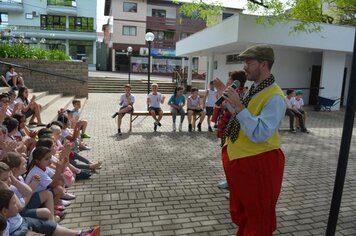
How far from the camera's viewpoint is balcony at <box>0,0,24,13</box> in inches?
1542

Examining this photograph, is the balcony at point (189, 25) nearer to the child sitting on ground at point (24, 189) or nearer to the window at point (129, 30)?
the window at point (129, 30)

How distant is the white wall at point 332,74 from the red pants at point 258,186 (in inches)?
634

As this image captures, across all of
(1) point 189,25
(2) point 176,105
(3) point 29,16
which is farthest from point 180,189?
(3) point 29,16

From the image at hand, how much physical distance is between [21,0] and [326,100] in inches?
1496

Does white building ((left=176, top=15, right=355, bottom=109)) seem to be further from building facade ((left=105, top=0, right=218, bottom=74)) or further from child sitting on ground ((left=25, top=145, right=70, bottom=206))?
building facade ((left=105, top=0, right=218, bottom=74))

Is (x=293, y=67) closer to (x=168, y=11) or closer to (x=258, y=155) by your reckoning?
(x=258, y=155)

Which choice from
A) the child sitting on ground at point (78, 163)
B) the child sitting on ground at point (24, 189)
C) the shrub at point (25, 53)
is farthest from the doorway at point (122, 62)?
the child sitting on ground at point (24, 189)

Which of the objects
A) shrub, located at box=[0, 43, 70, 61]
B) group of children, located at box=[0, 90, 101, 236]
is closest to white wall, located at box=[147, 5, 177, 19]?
shrub, located at box=[0, 43, 70, 61]

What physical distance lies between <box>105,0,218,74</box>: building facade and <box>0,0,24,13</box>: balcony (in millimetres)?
11063

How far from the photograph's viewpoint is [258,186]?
265cm

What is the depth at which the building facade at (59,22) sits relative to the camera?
3959cm

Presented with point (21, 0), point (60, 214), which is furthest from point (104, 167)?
point (21, 0)

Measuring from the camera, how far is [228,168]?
2801 mm

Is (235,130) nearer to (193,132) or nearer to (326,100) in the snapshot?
(193,132)
